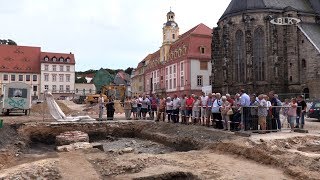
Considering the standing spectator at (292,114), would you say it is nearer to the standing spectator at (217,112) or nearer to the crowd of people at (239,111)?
the crowd of people at (239,111)

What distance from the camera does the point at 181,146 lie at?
16.5 metres

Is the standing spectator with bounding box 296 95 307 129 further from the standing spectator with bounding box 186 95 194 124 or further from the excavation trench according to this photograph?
the standing spectator with bounding box 186 95 194 124

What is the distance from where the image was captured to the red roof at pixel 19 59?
83.1 m

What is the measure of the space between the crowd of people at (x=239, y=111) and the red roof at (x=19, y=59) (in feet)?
231

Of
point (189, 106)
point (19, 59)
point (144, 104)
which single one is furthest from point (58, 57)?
point (189, 106)

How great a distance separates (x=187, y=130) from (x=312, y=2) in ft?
135

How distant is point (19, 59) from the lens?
8431cm

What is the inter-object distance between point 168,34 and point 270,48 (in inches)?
1445

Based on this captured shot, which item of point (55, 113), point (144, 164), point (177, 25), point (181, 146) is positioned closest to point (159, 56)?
point (177, 25)

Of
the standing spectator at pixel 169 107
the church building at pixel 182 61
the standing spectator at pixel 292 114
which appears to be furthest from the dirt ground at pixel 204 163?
the church building at pixel 182 61

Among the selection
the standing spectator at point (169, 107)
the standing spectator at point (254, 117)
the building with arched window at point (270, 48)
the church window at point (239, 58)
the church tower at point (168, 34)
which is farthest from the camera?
the church tower at point (168, 34)

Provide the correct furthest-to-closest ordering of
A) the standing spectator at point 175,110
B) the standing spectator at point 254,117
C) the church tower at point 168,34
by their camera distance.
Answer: the church tower at point 168,34 < the standing spectator at point 175,110 < the standing spectator at point 254,117

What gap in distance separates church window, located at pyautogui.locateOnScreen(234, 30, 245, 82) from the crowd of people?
27.8 metres

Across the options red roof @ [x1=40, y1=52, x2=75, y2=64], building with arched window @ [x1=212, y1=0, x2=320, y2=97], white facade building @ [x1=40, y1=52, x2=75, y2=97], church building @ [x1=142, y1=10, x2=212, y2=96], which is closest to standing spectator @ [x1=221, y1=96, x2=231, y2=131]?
building with arched window @ [x1=212, y1=0, x2=320, y2=97]
